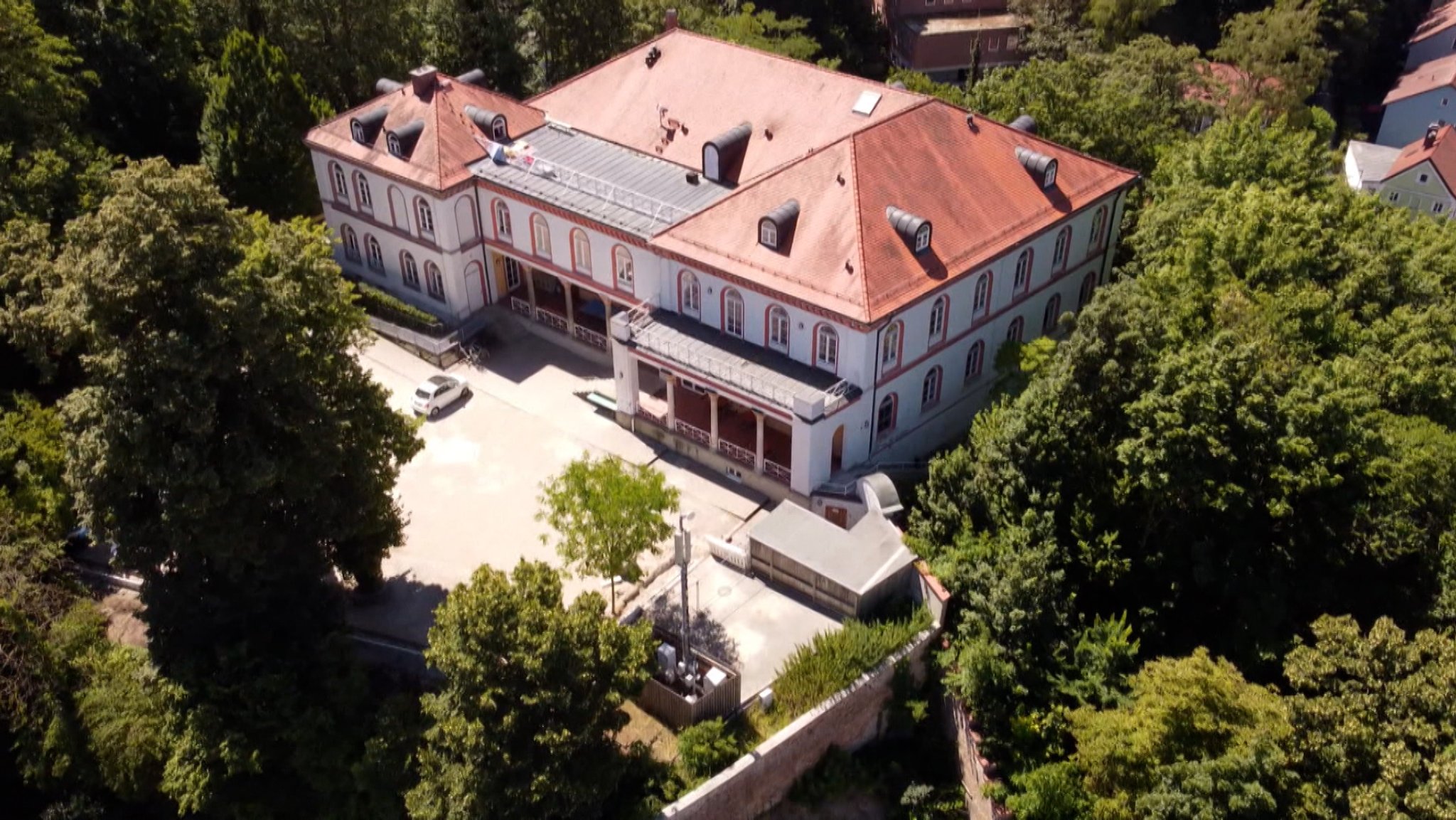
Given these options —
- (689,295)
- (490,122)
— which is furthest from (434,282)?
(689,295)

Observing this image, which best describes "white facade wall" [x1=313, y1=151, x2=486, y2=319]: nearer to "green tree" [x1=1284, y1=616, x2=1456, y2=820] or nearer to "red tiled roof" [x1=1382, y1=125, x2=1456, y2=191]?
"green tree" [x1=1284, y1=616, x2=1456, y2=820]

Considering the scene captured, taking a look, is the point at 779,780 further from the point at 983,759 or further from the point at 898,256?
the point at 898,256

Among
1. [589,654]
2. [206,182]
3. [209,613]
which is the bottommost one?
[209,613]

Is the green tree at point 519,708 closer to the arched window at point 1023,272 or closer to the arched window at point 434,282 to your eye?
the arched window at point 1023,272

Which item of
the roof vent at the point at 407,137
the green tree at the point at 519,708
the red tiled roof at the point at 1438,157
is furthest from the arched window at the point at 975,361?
the red tiled roof at the point at 1438,157

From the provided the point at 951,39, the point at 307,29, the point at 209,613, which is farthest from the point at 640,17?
the point at 209,613

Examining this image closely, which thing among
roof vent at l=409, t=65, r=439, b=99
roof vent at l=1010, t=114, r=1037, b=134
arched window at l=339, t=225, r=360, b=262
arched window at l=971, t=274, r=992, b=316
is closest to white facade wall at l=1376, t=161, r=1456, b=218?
roof vent at l=1010, t=114, r=1037, b=134
